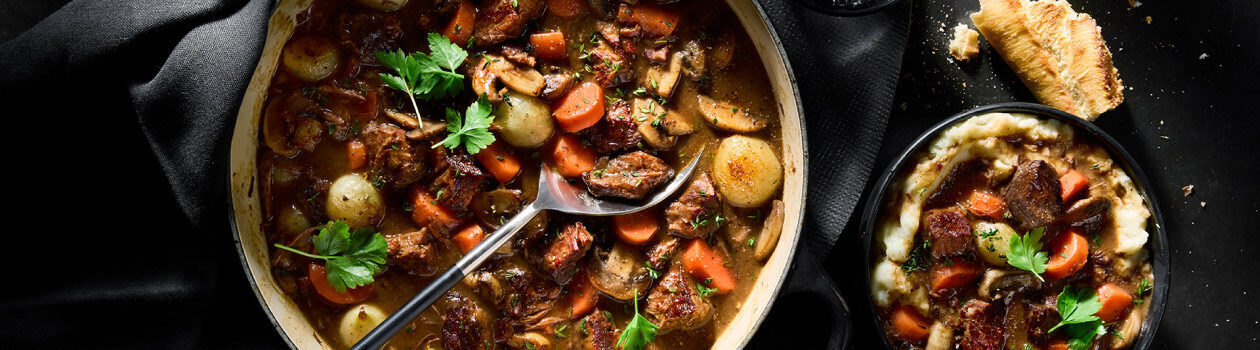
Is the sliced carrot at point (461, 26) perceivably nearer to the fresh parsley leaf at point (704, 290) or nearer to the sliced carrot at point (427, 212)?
the sliced carrot at point (427, 212)

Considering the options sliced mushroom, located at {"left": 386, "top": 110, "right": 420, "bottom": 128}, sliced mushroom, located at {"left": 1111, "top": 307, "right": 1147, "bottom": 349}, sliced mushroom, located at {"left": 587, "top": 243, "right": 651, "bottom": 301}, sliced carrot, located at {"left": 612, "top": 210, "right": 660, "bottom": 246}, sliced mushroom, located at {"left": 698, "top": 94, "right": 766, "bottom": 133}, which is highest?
sliced mushroom, located at {"left": 386, "top": 110, "right": 420, "bottom": 128}

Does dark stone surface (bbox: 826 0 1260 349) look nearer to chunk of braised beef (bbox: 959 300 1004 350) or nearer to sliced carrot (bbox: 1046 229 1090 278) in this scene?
sliced carrot (bbox: 1046 229 1090 278)

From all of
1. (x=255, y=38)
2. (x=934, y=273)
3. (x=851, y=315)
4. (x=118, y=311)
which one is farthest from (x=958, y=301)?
(x=118, y=311)

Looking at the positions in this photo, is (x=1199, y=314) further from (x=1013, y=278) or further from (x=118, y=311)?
(x=118, y=311)

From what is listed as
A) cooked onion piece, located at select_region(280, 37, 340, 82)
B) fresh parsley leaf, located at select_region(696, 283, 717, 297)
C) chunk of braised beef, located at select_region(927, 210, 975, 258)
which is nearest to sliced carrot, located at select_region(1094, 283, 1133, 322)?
chunk of braised beef, located at select_region(927, 210, 975, 258)

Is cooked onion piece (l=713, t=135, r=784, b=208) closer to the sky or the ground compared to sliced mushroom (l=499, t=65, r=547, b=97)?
closer to the ground

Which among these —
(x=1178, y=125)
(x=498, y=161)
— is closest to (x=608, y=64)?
(x=498, y=161)

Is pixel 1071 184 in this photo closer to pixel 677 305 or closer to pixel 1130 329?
pixel 1130 329

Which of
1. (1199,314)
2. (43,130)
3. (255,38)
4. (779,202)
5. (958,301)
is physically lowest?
(1199,314)
